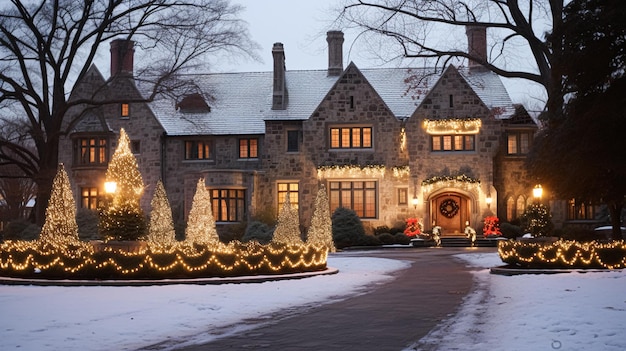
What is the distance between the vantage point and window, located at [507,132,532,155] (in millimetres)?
41575

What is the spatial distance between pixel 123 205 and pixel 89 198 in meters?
22.0

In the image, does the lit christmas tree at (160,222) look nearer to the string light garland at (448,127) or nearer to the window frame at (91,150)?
the window frame at (91,150)

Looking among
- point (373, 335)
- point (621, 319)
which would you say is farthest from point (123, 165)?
point (621, 319)

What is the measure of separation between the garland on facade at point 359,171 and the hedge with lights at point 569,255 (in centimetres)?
1882

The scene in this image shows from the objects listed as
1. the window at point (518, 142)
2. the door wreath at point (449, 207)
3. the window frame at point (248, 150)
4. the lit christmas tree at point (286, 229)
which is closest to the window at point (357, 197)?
the door wreath at point (449, 207)

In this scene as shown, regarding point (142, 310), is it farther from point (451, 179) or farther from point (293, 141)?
point (293, 141)

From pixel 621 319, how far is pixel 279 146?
103ft

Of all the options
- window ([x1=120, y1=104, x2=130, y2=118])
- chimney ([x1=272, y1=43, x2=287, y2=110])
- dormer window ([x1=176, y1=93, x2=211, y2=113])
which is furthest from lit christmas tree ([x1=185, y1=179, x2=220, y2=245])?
dormer window ([x1=176, y1=93, x2=211, y2=113])

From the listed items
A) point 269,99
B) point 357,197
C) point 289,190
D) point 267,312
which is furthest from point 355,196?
point 267,312

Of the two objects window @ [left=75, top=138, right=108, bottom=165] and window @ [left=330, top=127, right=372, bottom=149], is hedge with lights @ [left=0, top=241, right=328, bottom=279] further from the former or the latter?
window @ [left=75, top=138, right=108, bottom=165]

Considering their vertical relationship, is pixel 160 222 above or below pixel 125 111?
below

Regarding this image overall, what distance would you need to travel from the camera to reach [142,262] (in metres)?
18.7

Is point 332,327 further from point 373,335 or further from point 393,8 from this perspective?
point 393,8

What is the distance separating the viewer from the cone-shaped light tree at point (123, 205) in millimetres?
20469
